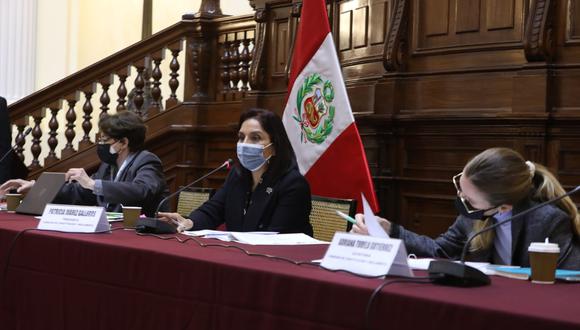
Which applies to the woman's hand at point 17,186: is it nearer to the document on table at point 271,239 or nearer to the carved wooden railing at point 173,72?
the document on table at point 271,239

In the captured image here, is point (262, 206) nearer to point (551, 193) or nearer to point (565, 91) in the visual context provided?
point (551, 193)

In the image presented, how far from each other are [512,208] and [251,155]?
1.28 meters

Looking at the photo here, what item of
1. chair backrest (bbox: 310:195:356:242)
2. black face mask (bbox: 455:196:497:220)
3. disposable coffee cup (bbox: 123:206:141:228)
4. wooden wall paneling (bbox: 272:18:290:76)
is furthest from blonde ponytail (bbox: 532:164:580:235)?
wooden wall paneling (bbox: 272:18:290:76)

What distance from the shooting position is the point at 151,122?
23.0ft

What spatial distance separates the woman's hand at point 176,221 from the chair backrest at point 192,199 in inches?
46.4

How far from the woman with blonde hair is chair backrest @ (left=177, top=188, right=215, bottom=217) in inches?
80.3

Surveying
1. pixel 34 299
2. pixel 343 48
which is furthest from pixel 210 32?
pixel 34 299

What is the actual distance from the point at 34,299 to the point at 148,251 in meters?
A: 0.58

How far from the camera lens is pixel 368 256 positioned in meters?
2.19

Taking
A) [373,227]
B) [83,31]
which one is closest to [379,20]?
[373,227]

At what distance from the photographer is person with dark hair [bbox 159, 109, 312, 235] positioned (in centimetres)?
368

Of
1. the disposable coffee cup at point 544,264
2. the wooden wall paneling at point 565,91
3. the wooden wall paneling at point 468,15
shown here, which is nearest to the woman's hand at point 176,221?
the disposable coffee cup at point 544,264

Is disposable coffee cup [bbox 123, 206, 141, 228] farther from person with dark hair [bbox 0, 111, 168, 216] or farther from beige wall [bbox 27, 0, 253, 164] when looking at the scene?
beige wall [bbox 27, 0, 253, 164]

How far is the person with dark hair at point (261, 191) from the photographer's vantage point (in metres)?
3.68
